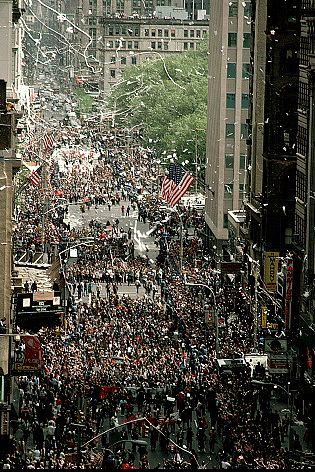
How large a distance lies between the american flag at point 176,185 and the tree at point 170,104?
35.4 m

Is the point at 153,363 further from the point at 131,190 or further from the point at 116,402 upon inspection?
the point at 131,190

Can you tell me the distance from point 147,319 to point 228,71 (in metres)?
43.1

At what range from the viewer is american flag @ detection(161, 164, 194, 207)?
8238 centimetres

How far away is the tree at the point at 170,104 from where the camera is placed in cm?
13262

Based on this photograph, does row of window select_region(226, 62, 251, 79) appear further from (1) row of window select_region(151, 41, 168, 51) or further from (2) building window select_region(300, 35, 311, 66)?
(1) row of window select_region(151, 41, 168, 51)

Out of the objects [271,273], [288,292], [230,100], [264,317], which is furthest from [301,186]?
[230,100]

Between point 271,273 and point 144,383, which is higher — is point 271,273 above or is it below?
above

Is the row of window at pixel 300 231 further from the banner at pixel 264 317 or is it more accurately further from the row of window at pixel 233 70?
the row of window at pixel 233 70

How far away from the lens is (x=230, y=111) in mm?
Answer: 108125

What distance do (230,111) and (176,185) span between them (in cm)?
2480

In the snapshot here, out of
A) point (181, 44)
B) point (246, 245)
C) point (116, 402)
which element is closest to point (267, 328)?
point (116, 402)

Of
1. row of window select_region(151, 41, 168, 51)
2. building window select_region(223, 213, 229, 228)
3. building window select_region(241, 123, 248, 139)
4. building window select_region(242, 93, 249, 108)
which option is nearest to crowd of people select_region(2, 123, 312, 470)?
building window select_region(223, 213, 229, 228)

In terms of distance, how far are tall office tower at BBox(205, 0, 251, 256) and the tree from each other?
1616 cm

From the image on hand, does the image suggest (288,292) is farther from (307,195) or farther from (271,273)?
(271,273)
